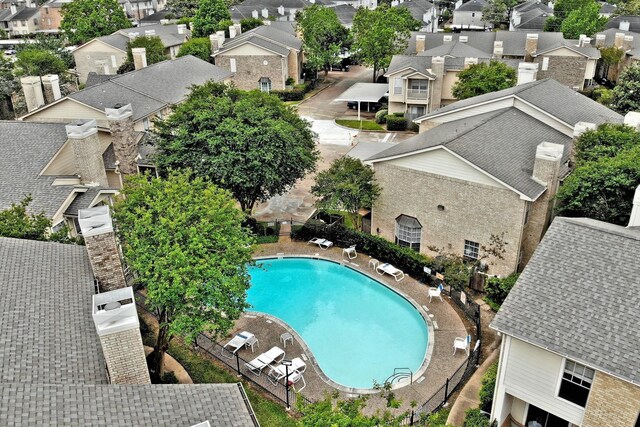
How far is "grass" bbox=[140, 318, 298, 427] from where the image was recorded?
1928cm

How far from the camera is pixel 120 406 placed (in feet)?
36.9

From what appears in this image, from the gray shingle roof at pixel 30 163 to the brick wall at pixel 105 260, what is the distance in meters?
9.42

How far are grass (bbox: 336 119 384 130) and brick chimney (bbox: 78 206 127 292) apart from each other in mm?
40017

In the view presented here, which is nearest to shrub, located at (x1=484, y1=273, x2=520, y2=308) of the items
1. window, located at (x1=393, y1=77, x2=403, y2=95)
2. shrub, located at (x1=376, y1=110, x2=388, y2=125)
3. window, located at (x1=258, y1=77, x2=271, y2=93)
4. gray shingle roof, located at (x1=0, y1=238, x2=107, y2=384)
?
gray shingle roof, located at (x1=0, y1=238, x2=107, y2=384)

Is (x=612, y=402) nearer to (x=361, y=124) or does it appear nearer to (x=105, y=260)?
(x=105, y=260)

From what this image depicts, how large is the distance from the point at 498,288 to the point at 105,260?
59.7ft

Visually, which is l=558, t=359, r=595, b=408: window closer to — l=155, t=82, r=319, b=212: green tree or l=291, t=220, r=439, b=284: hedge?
l=291, t=220, r=439, b=284: hedge

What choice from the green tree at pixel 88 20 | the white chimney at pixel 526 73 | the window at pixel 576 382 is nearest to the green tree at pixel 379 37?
the white chimney at pixel 526 73

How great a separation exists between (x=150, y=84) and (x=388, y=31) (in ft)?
107

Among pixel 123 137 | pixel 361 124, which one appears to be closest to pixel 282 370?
pixel 123 137

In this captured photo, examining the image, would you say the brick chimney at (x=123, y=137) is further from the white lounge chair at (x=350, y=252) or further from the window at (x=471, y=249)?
the window at (x=471, y=249)

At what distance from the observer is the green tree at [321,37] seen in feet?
232

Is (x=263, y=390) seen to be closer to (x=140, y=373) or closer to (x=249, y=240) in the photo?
(x=249, y=240)

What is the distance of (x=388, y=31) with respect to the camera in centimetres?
6494
